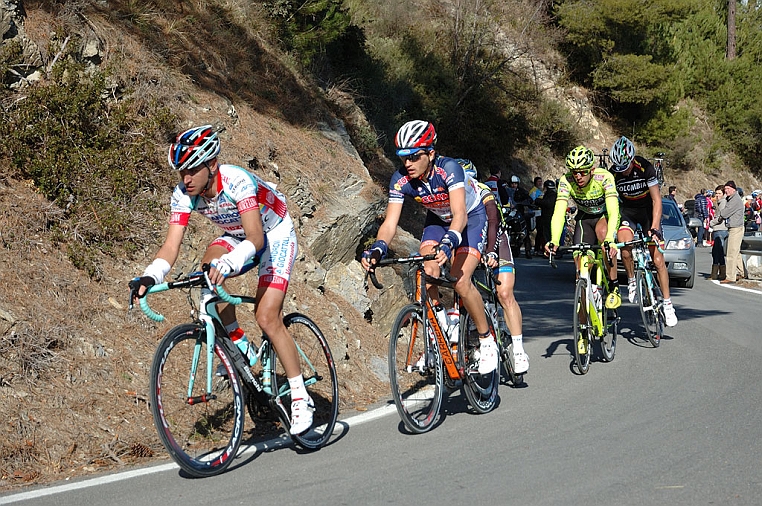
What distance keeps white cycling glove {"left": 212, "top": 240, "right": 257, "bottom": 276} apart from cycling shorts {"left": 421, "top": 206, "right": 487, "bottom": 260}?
2.14 metres

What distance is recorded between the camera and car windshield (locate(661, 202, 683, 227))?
19.6 metres

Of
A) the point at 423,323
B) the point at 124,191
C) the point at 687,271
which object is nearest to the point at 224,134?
the point at 124,191

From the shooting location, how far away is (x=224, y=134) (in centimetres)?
1211

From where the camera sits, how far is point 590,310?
9352 millimetres

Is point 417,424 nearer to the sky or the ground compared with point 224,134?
nearer to the ground

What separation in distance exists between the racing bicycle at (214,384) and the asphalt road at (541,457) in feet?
0.68

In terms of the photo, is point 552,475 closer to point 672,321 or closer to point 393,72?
point 672,321

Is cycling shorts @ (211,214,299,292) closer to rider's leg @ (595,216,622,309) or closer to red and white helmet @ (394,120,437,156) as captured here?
red and white helmet @ (394,120,437,156)

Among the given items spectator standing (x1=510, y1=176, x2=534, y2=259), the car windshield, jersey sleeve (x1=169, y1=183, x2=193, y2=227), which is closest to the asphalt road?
jersey sleeve (x1=169, y1=183, x2=193, y2=227)

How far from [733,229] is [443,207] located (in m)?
14.6

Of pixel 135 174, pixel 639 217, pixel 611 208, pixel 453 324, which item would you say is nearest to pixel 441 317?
pixel 453 324

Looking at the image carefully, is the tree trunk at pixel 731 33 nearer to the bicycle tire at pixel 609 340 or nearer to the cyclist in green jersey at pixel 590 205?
the cyclist in green jersey at pixel 590 205

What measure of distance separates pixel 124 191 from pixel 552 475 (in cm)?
589

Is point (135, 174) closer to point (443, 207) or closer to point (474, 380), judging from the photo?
point (443, 207)
